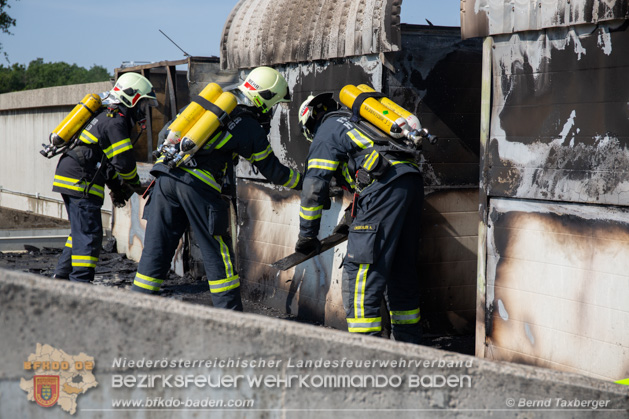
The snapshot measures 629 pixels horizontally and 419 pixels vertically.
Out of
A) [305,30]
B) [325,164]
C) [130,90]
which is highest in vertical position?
[305,30]

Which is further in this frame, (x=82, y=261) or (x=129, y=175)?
(x=129, y=175)

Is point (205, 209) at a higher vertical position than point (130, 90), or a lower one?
lower

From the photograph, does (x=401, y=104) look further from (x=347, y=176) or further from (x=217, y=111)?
(x=217, y=111)

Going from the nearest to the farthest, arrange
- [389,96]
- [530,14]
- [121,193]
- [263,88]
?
[530,14]
[389,96]
[263,88]
[121,193]

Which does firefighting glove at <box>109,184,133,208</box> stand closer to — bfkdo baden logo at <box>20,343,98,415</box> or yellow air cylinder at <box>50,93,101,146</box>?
yellow air cylinder at <box>50,93,101,146</box>

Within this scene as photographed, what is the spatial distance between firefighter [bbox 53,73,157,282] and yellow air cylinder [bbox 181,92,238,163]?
139 cm

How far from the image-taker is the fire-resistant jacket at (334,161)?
4102 millimetres

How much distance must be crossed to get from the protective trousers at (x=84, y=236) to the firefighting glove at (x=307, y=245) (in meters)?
2.16

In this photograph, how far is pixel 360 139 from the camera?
414 cm

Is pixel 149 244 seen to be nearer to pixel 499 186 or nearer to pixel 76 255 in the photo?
pixel 76 255

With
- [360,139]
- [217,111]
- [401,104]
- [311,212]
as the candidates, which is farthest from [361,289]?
[217,111]

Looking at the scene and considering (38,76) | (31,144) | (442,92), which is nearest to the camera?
(442,92)

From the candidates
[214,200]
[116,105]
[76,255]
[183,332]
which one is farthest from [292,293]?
[183,332]

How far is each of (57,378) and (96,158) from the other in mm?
3752
